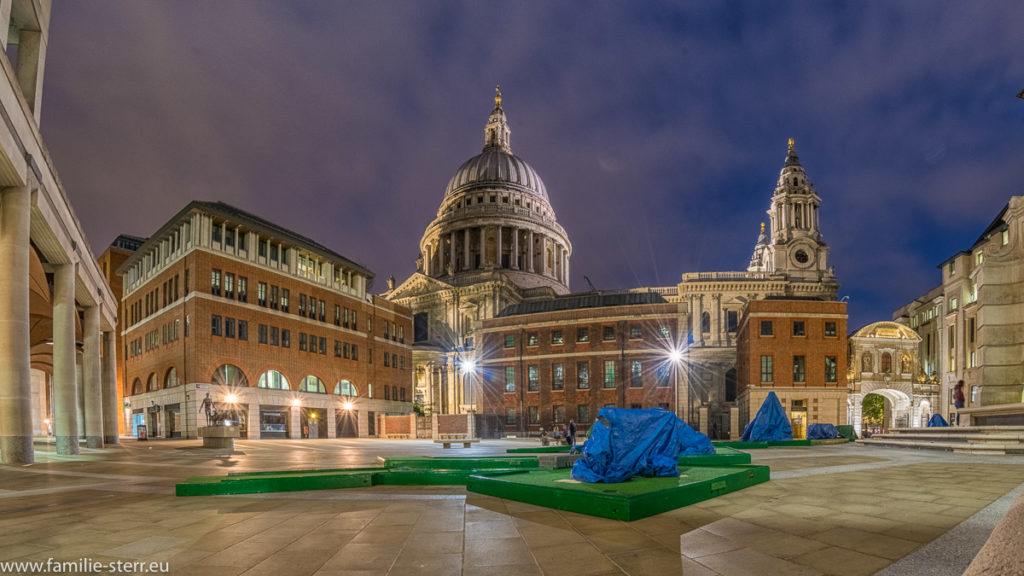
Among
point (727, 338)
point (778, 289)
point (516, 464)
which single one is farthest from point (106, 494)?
point (778, 289)

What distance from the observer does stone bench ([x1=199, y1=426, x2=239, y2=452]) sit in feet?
101

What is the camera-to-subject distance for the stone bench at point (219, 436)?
30.8m

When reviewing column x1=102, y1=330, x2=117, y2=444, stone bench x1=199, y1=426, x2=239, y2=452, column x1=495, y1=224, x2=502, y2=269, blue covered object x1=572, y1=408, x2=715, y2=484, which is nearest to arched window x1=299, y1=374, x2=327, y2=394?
column x1=102, y1=330, x2=117, y2=444

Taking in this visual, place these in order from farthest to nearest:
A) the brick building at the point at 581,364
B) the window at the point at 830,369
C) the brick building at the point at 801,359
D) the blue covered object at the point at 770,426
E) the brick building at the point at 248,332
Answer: the brick building at the point at 581,364, the window at the point at 830,369, the brick building at the point at 801,359, the brick building at the point at 248,332, the blue covered object at the point at 770,426

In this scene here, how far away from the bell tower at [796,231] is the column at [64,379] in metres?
72.3

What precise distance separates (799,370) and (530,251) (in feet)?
223

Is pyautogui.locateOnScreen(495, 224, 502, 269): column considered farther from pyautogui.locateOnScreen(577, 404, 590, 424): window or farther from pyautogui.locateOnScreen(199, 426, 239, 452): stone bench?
pyautogui.locateOnScreen(199, 426, 239, 452): stone bench

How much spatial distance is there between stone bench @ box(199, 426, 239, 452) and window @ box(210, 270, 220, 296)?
16035 millimetres

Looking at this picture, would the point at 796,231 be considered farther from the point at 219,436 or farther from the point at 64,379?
the point at 64,379

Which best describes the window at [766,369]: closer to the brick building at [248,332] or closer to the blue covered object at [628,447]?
the brick building at [248,332]

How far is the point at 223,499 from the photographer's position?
10773 mm

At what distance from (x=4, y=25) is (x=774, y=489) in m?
26.5

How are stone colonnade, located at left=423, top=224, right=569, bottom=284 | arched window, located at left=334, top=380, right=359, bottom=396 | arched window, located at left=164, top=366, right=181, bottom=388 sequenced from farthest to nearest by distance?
stone colonnade, located at left=423, top=224, right=569, bottom=284, arched window, located at left=334, top=380, right=359, bottom=396, arched window, located at left=164, top=366, right=181, bottom=388

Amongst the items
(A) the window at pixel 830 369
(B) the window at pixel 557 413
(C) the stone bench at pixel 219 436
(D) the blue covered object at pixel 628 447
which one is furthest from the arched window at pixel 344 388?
(D) the blue covered object at pixel 628 447
